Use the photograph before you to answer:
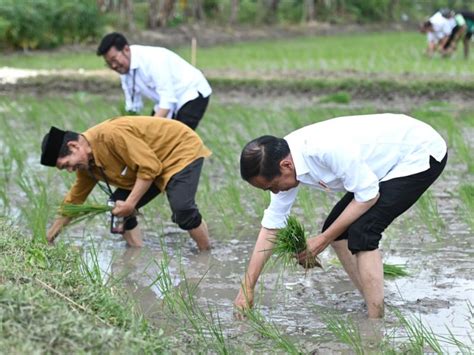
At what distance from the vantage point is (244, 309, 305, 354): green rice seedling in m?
3.62

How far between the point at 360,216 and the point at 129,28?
16.7 metres

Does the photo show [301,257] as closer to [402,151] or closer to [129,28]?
[402,151]

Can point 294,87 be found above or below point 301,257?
below

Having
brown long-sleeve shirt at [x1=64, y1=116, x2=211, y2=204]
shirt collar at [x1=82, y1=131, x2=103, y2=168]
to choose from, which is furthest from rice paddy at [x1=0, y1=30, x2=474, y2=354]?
shirt collar at [x1=82, y1=131, x2=103, y2=168]

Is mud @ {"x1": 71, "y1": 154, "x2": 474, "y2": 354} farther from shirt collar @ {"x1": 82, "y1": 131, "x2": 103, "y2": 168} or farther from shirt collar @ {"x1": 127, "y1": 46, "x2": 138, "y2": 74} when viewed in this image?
shirt collar @ {"x1": 127, "y1": 46, "x2": 138, "y2": 74}

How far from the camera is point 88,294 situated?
3.67 metres

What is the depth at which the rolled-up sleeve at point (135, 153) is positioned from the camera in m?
5.16

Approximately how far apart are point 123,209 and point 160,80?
150 centimetres

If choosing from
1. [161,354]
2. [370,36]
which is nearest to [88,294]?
[161,354]

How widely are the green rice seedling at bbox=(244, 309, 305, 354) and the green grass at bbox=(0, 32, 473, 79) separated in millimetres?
8603

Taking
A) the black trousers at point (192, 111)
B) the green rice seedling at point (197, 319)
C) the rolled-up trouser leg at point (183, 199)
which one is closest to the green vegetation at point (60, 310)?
A: the green rice seedling at point (197, 319)

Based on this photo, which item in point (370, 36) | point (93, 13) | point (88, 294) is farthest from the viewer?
point (370, 36)

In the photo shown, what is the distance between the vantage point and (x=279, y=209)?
13.8 ft

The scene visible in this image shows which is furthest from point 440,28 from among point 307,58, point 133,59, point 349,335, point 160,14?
point 349,335
